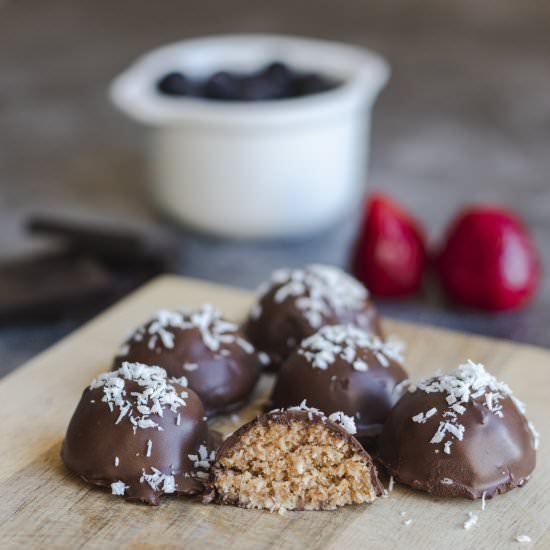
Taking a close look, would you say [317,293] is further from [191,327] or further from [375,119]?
[375,119]

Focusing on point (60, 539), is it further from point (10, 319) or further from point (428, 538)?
point (10, 319)

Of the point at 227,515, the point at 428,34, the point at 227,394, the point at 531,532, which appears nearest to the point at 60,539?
the point at 227,515

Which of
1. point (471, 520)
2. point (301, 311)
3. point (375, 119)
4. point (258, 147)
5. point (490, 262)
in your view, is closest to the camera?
point (471, 520)

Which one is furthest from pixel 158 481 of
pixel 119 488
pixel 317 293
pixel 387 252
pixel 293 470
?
pixel 387 252

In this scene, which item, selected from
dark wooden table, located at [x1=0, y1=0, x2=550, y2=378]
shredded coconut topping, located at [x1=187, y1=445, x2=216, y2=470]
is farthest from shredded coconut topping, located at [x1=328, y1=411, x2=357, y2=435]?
dark wooden table, located at [x1=0, y1=0, x2=550, y2=378]

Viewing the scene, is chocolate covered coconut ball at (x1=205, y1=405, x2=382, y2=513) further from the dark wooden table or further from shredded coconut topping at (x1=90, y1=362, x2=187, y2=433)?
the dark wooden table

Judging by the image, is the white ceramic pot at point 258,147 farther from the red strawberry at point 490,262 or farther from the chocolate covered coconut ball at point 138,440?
the chocolate covered coconut ball at point 138,440

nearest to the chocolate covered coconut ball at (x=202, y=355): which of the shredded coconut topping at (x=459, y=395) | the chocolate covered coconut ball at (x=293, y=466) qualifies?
the chocolate covered coconut ball at (x=293, y=466)
